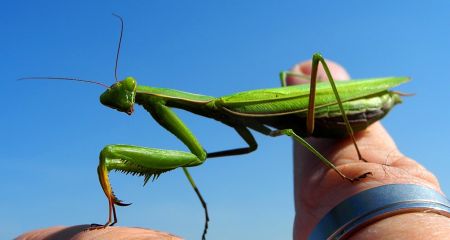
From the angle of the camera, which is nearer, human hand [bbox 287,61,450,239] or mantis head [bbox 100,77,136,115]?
human hand [bbox 287,61,450,239]

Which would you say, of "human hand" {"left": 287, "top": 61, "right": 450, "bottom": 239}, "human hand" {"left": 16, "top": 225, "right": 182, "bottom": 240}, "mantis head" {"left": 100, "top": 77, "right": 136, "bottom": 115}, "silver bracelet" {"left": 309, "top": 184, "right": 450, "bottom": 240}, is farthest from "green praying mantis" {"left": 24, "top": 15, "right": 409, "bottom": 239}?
"silver bracelet" {"left": 309, "top": 184, "right": 450, "bottom": 240}

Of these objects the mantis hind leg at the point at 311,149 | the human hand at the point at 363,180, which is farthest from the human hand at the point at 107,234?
the mantis hind leg at the point at 311,149

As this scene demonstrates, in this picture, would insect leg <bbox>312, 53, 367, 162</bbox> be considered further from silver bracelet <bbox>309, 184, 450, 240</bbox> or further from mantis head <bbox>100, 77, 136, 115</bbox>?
mantis head <bbox>100, 77, 136, 115</bbox>

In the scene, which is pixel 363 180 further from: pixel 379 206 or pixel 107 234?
pixel 107 234

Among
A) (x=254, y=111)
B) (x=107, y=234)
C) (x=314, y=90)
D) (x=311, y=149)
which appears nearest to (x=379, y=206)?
(x=311, y=149)

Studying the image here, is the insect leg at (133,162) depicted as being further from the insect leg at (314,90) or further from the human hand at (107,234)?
the insect leg at (314,90)

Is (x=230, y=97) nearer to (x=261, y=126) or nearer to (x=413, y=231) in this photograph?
(x=261, y=126)
